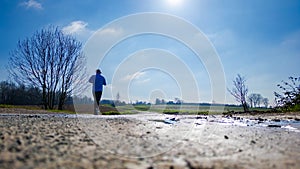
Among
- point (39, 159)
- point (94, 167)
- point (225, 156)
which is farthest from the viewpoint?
point (225, 156)

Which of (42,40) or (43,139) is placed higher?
Result: (42,40)

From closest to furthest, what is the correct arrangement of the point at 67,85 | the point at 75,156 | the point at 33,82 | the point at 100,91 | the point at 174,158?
the point at 75,156
the point at 174,158
the point at 100,91
the point at 33,82
the point at 67,85

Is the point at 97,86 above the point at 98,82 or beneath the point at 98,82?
beneath

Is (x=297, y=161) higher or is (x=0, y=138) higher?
(x=0, y=138)

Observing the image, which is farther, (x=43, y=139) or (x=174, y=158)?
(x=43, y=139)

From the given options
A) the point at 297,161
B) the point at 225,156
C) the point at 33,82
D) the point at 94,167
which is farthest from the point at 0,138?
the point at 33,82

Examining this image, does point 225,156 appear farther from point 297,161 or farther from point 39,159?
point 39,159

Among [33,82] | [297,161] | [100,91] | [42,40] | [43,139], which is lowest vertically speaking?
[297,161]

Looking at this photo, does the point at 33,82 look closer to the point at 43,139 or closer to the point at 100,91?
the point at 100,91

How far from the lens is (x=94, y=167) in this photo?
62.4 inches

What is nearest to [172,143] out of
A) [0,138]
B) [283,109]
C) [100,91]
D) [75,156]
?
[75,156]

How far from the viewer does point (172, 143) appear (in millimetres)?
2646

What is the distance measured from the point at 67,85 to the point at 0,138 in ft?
79.9

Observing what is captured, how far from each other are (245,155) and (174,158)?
73 centimetres
